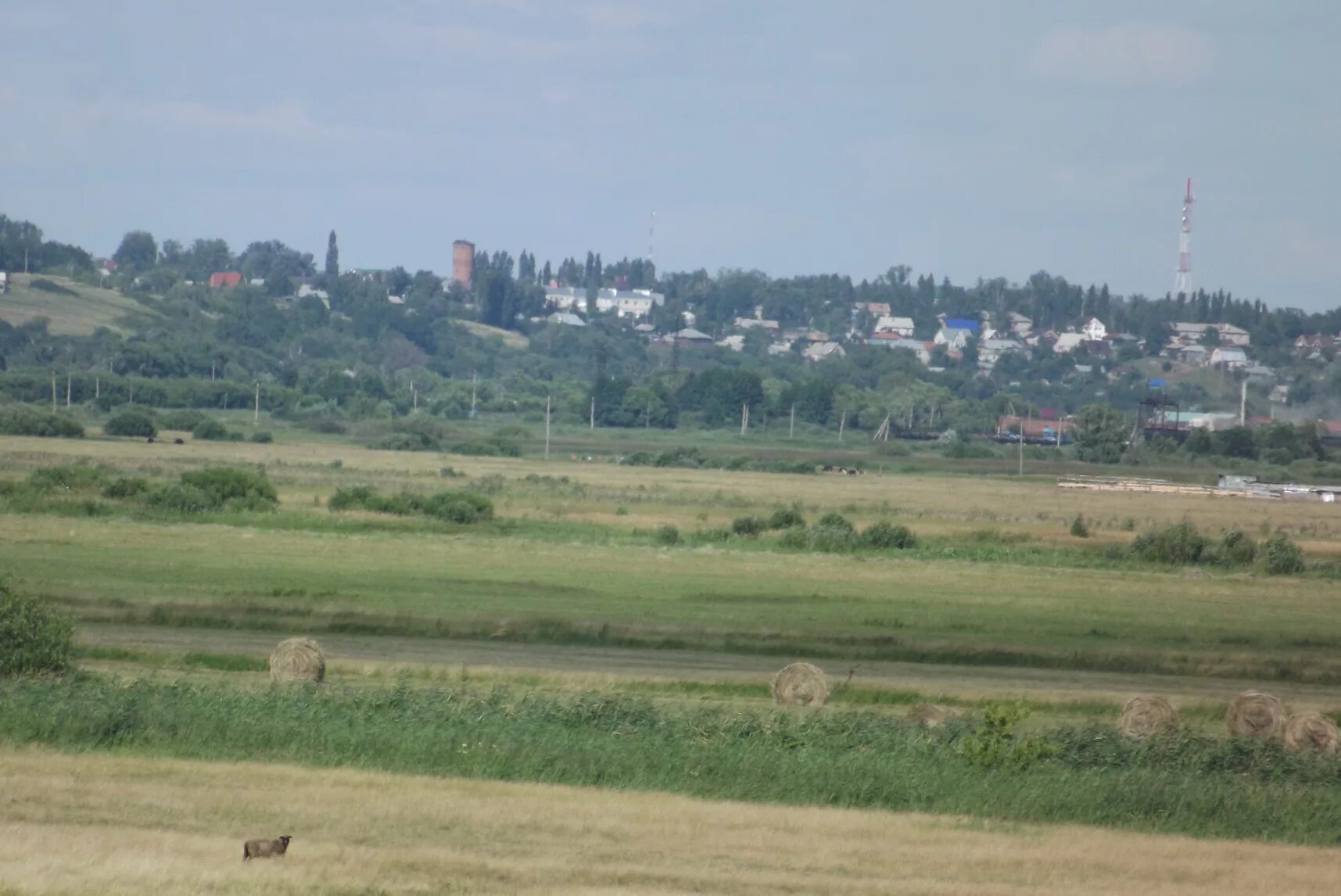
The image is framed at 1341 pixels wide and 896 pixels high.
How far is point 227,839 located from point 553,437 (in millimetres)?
125431

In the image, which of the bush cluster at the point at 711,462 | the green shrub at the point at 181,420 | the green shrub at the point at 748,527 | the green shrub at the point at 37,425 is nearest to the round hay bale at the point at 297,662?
the green shrub at the point at 748,527

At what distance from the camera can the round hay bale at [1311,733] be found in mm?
22125

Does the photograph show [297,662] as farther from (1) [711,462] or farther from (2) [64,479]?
(1) [711,462]

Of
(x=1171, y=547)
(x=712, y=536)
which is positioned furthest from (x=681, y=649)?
(x=1171, y=547)

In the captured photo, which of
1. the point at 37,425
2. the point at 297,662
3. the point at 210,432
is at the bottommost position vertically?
the point at 210,432

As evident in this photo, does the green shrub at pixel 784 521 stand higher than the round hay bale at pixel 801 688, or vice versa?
the round hay bale at pixel 801 688

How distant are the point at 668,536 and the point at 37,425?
67551 millimetres

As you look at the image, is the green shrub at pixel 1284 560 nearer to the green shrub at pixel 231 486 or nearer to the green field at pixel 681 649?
the green field at pixel 681 649

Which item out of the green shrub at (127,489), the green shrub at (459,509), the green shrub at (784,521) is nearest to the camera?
the green shrub at (127,489)

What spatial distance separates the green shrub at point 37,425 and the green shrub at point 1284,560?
78384 millimetres

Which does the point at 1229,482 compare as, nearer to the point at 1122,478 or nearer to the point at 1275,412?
the point at 1122,478

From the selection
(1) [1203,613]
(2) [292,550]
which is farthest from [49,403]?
(1) [1203,613]

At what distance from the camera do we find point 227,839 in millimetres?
14289

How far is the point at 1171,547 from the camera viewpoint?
54.9m
